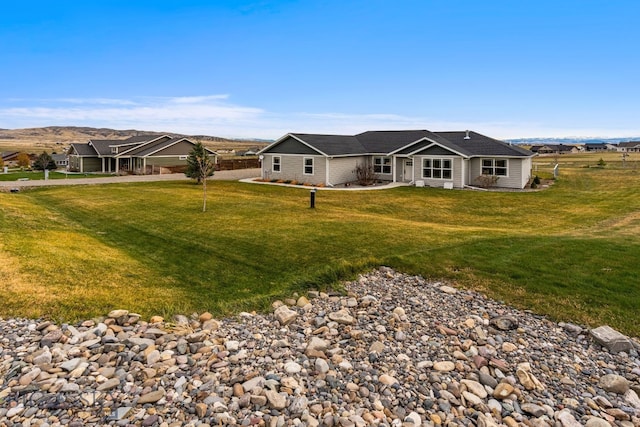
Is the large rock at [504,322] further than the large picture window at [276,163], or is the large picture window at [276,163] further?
the large picture window at [276,163]

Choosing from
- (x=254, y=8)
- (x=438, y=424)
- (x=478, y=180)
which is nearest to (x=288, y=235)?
(x=438, y=424)

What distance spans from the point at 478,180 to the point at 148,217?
22.3 m

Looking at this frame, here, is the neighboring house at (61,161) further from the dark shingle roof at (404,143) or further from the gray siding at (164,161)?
the dark shingle roof at (404,143)

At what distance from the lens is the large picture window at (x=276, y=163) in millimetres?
34031

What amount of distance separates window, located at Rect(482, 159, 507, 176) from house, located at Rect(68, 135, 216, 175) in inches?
1229

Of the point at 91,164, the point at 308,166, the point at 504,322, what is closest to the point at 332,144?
the point at 308,166

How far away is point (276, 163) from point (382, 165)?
8.79m

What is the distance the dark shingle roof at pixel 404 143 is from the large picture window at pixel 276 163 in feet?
8.54

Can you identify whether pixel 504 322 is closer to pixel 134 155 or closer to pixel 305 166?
pixel 305 166

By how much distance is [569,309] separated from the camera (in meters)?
7.71

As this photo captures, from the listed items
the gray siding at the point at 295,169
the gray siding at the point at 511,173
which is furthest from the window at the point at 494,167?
the gray siding at the point at 295,169

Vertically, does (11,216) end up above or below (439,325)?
above

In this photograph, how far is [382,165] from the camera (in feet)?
109

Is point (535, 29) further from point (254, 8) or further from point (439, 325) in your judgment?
point (439, 325)
